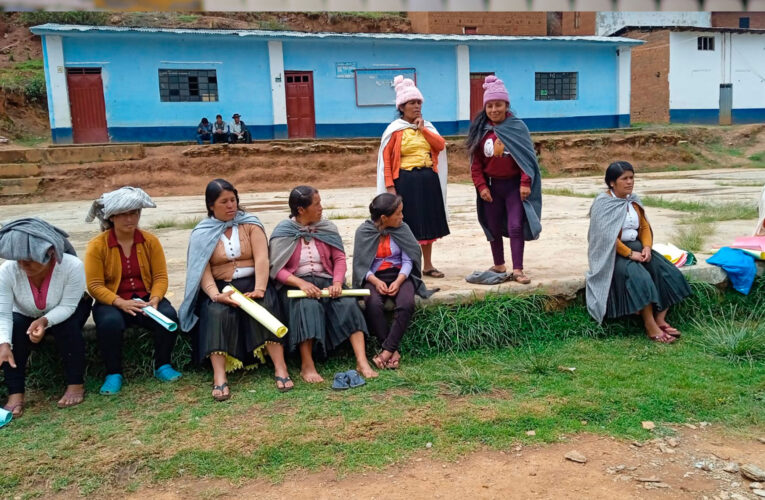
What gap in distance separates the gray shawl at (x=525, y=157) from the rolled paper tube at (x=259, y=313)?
2144mm

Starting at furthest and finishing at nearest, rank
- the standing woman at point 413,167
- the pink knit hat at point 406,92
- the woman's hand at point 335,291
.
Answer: the standing woman at point 413,167 → the pink knit hat at point 406,92 → the woman's hand at point 335,291

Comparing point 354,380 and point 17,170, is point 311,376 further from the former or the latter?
point 17,170

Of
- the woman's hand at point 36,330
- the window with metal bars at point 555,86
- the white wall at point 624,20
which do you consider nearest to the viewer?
the woman's hand at point 36,330

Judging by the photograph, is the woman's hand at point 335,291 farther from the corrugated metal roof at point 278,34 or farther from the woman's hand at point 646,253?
the corrugated metal roof at point 278,34

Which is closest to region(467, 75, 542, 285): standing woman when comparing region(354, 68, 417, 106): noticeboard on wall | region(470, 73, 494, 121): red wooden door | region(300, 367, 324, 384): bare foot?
region(300, 367, 324, 384): bare foot

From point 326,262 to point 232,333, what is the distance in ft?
2.60

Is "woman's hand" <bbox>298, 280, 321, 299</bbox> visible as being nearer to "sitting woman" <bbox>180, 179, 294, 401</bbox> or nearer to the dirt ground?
"sitting woman" <bbox>180, 179, 294, 401</bbox>

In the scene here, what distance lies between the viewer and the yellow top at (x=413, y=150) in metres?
5.01

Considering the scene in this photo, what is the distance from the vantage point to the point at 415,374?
3770mm

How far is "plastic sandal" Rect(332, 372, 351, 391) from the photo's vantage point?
3.61 metres

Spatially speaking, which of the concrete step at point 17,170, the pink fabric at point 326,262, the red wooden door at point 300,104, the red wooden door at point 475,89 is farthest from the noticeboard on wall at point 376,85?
the pink fabric at point 326,262

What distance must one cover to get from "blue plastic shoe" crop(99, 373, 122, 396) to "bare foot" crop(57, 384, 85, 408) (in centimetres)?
11

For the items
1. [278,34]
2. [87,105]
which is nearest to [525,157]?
[278,34]

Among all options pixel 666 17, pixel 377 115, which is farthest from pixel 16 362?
pixel 666 17
